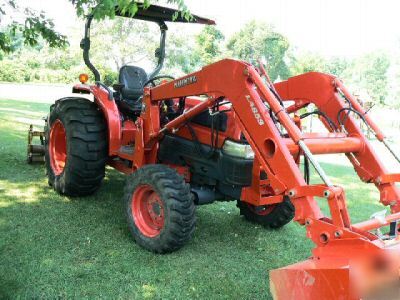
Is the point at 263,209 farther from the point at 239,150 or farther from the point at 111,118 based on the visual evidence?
the point at 111,118

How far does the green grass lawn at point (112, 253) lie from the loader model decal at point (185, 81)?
5.13 feet

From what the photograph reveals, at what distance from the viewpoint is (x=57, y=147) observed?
5.72 metres

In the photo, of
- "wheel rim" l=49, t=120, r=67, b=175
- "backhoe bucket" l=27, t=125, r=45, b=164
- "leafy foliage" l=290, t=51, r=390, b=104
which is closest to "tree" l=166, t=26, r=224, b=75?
"backhoe bucket" l=27, t=125, r=45, b=164

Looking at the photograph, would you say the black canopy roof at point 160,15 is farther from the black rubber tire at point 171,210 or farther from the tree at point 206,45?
the tree at point 206,45

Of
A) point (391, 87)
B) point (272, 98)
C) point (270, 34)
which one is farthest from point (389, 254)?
point (270, 34)

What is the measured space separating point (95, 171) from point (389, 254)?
3.45 metres

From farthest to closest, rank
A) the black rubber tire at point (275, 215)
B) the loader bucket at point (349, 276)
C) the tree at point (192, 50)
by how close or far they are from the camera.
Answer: the tree at point (192, 50), the black rubber tire at point (275, 215), the loader bucket at point (349, 276)

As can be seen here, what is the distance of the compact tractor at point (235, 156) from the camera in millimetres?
2553

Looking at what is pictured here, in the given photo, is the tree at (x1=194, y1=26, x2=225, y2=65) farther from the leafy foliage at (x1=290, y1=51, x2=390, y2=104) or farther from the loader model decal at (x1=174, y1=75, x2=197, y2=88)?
the loader model decal at (x1=174, y1=75, x2=197, y2=88)

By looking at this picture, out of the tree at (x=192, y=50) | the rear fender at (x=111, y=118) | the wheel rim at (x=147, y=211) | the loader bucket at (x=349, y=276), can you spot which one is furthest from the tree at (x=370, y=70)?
the loader bucket at (x=349, y=276)

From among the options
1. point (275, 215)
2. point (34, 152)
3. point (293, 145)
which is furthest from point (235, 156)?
point (34, 152)

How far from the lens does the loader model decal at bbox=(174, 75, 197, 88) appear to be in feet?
12.6

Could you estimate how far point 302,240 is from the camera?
465cm

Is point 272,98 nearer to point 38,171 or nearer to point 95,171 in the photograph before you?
point 95,171
